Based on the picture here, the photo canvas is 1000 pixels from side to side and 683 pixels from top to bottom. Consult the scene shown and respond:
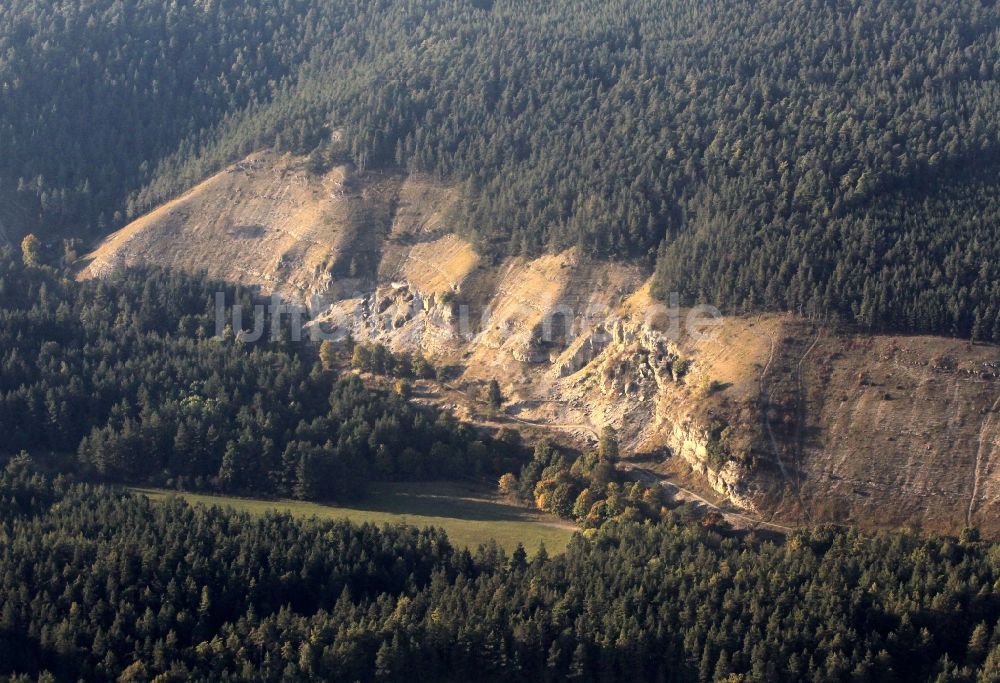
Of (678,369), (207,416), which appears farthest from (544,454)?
(207,416)

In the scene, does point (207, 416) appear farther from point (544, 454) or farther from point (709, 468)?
point (709, 468)

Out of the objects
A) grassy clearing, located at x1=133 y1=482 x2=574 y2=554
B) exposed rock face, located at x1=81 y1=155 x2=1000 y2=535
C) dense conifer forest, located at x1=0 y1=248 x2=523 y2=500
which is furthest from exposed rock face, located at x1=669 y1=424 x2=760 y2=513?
dense conifer forest, located at x1=0 y1=248 x2=523 y2=500

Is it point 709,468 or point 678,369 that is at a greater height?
point 678,369

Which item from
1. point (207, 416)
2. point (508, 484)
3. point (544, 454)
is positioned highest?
point (207, 416)

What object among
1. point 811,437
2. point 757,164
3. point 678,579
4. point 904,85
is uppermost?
point 904,85

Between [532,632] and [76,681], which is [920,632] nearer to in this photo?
[532,632]

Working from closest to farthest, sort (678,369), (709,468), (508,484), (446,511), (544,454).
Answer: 1. (709,468)
2. (446,511)
3. (508,484)
4. (544,454)
5. (678,369)

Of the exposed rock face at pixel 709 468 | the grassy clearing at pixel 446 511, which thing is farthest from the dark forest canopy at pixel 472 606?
the exposed rock face at pixel 709 468

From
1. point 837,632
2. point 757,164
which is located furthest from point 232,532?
point 757,164
